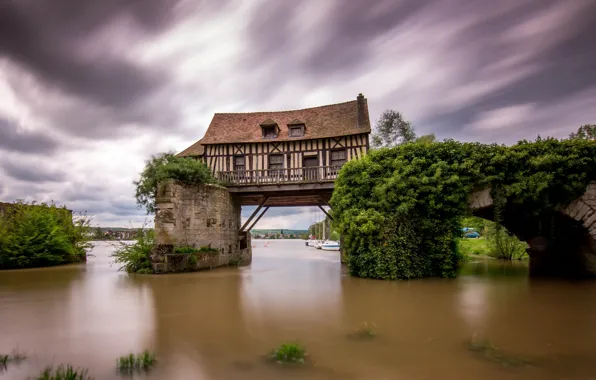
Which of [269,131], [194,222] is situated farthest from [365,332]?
[269,131]

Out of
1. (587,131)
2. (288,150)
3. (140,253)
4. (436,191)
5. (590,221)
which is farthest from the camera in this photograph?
(587,131)

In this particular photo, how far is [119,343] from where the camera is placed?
3828mm

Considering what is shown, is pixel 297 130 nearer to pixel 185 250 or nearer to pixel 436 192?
pixel 185 250

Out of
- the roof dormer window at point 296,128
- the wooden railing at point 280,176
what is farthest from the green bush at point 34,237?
the roof dormer window at point 296,128

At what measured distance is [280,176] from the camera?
45.3 ft

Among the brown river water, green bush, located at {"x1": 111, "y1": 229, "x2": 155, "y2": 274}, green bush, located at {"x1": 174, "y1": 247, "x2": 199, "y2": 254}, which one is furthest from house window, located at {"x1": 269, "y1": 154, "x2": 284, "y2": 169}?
the brown river water

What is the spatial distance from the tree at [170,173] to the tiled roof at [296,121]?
9.16ft

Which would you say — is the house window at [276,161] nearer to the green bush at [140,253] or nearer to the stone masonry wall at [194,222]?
the stone masonry wall at [194,222]

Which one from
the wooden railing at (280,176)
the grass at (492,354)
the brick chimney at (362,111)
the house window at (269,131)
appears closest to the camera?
the grass at (492,354)

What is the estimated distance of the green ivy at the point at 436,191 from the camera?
26.8 feet

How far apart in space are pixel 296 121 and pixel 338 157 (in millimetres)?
2803

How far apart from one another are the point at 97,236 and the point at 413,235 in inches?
604

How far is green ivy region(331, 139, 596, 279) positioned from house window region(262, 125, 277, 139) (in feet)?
22.0

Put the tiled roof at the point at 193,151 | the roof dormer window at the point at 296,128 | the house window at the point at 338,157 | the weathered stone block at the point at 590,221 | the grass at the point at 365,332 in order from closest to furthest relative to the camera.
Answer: the grass at the point at 365,332 → the weathered stone block at the point at 590,221 → the house window at the point at 338,157 → the roof dormer window at the point at 296,128 → the tiled roof at the point at 193,151
